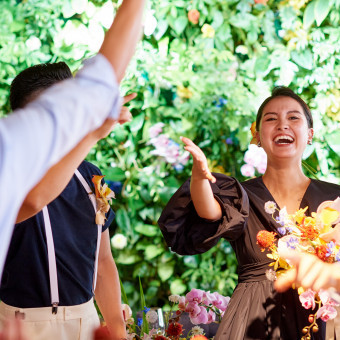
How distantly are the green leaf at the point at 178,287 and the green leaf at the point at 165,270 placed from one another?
47 mm

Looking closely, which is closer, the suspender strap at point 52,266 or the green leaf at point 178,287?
the suspender strap at point 52,266

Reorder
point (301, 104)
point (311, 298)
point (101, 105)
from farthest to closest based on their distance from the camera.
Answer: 1. point (301, 104)
2. point (311, 298)
3. point (101, 105)

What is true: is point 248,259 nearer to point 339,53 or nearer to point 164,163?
point 164,163

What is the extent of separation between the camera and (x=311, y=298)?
1354 mm

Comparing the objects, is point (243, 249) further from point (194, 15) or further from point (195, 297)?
point (194, 15)

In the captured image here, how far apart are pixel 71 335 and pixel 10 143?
3.00 ft

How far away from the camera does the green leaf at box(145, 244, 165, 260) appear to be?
3066 mm

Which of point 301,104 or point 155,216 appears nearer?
point 301,104

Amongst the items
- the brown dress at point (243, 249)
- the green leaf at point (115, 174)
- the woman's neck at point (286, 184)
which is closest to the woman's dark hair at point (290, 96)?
the woman's neck at point (286, 184)

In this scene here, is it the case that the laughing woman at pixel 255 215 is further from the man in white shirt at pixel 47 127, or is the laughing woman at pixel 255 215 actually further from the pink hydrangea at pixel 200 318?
the man in white shirt at pixel 47 127

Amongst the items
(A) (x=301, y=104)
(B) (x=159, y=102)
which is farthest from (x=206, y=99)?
(A) (x=301, y=104)

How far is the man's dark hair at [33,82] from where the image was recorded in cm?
141

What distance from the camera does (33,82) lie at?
142cm

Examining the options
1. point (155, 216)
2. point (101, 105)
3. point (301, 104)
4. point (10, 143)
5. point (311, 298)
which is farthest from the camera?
point (155, 216)
